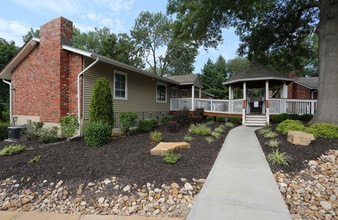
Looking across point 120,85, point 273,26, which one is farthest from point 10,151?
point 273,26

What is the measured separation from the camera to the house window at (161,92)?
1389cm

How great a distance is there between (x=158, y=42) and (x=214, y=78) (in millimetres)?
11742

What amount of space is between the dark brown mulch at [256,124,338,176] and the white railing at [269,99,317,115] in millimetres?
5936

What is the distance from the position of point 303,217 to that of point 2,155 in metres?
7.43

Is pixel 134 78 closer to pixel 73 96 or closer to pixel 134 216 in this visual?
pixel 73 96

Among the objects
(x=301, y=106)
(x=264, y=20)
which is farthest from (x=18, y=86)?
(x=301, y=106)

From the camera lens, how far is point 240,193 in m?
3.12

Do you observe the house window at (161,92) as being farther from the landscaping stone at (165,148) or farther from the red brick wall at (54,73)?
A: the landscaping stone at (165,148)

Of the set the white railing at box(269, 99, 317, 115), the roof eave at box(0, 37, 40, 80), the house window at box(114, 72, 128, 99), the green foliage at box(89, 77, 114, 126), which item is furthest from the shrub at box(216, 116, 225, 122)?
the roof eave at box(0, 37, 40, 80)

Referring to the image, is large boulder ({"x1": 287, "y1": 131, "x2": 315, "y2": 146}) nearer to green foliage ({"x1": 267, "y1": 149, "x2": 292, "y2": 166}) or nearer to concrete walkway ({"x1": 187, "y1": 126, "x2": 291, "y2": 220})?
green foliage ({"x1": 267, "y1": 149, "x2": 292, "y2": 166})

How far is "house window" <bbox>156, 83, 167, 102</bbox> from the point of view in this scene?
45.6 ft

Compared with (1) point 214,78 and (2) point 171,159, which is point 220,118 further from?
(1) point 214,78

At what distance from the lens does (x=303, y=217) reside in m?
2.69

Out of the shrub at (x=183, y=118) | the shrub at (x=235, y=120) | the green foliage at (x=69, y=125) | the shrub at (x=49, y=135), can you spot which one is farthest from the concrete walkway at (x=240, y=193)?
the shrub at (x=235, y=120)
